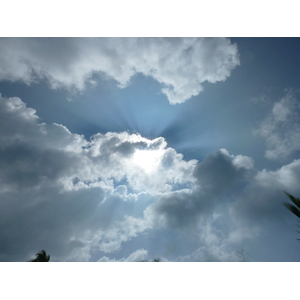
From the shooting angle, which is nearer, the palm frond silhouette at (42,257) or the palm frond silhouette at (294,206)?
the palm frond silhouette at (294,206)

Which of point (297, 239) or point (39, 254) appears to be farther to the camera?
point (39, 254)

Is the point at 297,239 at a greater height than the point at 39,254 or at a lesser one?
lesser

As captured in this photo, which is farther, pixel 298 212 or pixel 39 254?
pixel 39 254

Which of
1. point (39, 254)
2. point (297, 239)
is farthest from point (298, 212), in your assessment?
point (39, 254)

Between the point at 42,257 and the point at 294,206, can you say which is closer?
the point at 294,206

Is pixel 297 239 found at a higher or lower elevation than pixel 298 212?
lower

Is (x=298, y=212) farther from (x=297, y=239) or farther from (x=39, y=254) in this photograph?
(x=39, y=254)

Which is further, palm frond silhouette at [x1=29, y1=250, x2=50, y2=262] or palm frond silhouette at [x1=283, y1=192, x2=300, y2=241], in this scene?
palm frond silhouette at [x1=29, y1=250, x2=50, y2=262]
